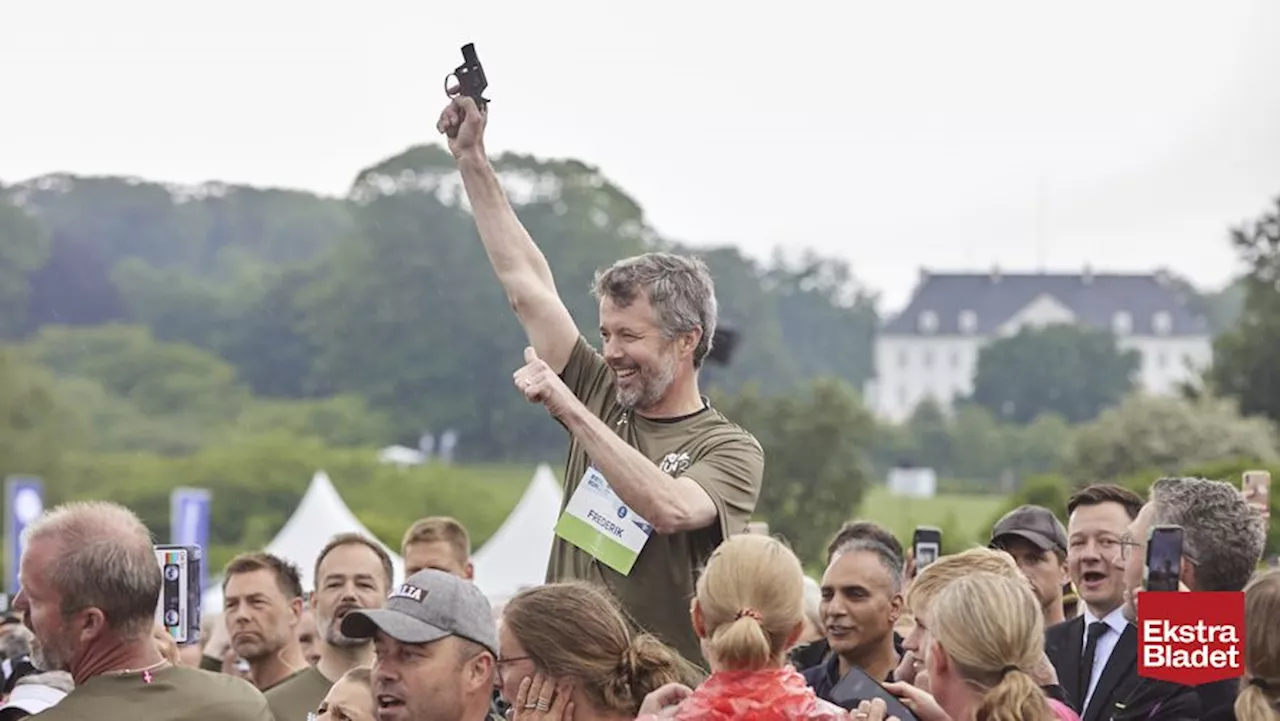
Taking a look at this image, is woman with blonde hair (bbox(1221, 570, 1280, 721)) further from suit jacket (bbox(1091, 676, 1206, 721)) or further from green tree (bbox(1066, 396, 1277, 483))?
green tree (bbox(1066, 396, 1277, 483))

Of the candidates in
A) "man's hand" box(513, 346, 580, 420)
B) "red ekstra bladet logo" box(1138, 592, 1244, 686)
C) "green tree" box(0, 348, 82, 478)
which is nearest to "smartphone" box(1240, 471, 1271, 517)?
"red ekstra bladet logo" box(1138, 592, 1244, 686)

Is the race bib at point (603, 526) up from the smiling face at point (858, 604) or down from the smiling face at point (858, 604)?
up

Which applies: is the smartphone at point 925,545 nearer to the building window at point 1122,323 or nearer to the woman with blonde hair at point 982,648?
the woman with blonde hair at point 982,648

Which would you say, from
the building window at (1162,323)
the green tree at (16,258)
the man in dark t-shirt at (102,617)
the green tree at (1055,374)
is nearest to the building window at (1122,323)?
the building window at (1162,323)

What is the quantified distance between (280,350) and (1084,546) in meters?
99.4

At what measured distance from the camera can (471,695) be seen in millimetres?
4914

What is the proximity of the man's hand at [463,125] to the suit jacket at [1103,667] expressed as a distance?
2314mm

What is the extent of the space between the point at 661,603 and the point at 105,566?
5.14 feet

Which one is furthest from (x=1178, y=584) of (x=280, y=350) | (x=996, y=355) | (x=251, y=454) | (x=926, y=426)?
(x=996, y=355)

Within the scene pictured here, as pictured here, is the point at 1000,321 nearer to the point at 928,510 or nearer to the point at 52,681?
the point at 928,510

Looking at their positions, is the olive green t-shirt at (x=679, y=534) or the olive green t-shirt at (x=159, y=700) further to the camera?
the olive green t-shirt at (x=679, y=534)

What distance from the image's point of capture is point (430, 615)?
4910 millimetres

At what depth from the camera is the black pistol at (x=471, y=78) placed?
19.8ft

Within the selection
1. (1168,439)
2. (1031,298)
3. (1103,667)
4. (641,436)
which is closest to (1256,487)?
(1103,667)
